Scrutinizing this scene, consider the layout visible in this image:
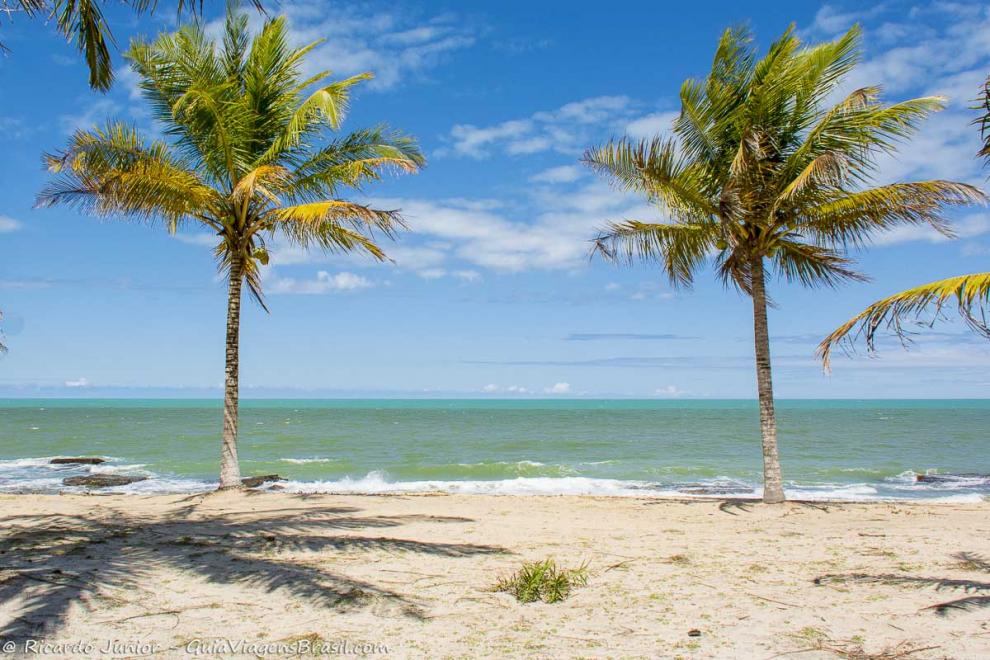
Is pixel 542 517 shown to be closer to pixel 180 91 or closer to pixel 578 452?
pixel 180 91

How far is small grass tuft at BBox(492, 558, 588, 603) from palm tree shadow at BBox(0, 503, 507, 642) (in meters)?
0.89

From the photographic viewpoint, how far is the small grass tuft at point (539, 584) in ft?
18.5

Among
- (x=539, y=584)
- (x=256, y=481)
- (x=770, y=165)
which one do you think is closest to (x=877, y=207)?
(x=770, y=165)

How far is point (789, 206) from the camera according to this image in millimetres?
11422

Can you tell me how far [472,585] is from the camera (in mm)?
6090

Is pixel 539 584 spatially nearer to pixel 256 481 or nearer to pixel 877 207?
pixel 877 207

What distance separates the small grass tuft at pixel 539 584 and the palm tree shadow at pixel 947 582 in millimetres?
2432

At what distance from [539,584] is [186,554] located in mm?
3927

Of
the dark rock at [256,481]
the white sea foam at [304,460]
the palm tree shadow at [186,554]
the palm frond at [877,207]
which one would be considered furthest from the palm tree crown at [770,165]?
the white sea foam at [304,460]

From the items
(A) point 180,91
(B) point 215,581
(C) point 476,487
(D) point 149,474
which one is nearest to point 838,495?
(C) point 476,487

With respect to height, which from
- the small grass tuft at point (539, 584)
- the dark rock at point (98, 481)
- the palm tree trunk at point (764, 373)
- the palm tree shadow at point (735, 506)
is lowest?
the dark rock at point (98, 481)

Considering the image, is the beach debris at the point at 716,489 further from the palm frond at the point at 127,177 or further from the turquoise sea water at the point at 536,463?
the palm frond at the point at 127,177

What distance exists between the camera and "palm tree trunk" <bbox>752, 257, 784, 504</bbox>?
11820 millimetres

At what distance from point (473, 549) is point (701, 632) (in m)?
3.31
